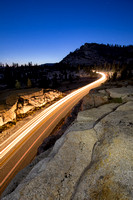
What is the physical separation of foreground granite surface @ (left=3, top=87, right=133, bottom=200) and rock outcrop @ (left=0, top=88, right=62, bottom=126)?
19984 millimetres

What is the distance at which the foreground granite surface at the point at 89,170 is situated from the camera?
4043 millimetres

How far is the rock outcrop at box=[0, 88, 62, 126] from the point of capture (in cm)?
2350

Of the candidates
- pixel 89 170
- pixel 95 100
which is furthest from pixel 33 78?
pixel 89 170

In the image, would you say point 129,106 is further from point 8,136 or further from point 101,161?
point 8,136

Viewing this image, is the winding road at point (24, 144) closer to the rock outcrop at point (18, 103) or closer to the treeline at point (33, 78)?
the rock outcrop at point (18, 103)

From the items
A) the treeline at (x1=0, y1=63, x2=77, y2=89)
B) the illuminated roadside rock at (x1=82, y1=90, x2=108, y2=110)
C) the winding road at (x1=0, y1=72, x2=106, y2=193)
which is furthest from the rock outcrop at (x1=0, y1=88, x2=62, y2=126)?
the treeline at (x1=0, y1=63, x2=77, y2=89)

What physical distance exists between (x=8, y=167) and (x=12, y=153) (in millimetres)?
2062

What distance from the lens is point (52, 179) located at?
4867 millimetres

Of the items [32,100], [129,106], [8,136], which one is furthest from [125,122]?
[32,100]

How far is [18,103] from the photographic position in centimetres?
2791

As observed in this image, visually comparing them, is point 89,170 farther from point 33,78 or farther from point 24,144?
point 33,78

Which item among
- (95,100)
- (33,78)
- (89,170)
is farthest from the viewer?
(33,78)

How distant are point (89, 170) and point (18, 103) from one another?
2805cm

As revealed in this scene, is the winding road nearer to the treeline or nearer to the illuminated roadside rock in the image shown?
the illuminated roadside rock
